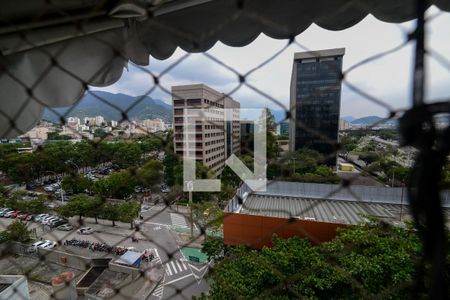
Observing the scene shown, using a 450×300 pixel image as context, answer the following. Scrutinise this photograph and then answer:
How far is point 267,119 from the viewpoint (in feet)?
2.52

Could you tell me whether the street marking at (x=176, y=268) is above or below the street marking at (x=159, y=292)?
above

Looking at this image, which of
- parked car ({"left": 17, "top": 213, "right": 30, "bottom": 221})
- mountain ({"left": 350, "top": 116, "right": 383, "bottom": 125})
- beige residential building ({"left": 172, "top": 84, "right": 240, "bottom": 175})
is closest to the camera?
mountain ({"left": 350, "top": 116, "right": 383, "bottom": 125})

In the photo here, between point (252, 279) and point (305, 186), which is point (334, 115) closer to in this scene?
point (252, 279)

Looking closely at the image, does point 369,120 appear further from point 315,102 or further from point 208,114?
point 208,114

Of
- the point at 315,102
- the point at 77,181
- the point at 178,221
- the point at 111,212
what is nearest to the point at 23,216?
the point at 111,212

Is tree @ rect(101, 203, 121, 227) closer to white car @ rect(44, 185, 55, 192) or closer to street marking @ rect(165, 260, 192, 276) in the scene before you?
street marking @ rect(165, 260, 192, 276)

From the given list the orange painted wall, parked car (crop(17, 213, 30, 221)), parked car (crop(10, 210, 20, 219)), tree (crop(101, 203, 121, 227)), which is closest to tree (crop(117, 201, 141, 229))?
tree (crop(101, 203, 121, 227))

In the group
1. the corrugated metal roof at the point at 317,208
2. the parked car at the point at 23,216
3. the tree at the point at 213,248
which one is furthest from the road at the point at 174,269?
the parked car at the point at 23,216

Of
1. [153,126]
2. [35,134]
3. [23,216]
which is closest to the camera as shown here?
[153,126]

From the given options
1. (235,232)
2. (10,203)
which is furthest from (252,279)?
(10,203)

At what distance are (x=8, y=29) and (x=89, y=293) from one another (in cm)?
381

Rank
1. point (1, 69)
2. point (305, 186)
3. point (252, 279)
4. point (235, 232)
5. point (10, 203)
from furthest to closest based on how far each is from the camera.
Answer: point (10, 203), point (305, 186), point (235, 232), point (252, 279), point (1, 69)

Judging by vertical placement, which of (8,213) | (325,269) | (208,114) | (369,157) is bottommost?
(8,213)

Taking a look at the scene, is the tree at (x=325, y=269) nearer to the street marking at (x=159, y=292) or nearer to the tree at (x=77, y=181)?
the tree at (x=77, y=181)
